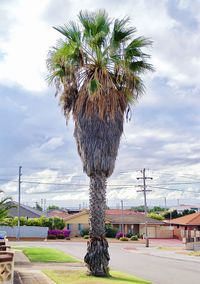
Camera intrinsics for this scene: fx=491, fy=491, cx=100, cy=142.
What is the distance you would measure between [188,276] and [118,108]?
29.2ft

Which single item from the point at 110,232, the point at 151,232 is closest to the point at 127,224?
the point at 151,232

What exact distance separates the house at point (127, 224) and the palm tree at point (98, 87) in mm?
55779

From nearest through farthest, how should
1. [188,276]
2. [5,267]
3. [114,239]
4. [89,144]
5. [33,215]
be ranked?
[5,267]
[89,144]
[188,276]
[114,239]
[33,215]

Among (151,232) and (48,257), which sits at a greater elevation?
(151,232)

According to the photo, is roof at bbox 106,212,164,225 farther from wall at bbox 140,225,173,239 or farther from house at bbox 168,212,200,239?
house at bbox 168,212,200,239

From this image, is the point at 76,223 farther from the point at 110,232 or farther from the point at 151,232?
the point at 151,232

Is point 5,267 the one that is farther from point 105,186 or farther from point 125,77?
point 125,77

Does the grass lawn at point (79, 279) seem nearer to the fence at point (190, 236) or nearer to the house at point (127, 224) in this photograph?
the fence at point (190, 236)

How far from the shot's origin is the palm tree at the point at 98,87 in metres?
18.2

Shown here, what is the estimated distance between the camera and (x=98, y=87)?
17.8m

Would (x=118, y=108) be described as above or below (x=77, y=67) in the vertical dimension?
below

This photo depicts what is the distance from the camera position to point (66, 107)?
19422 millimetres

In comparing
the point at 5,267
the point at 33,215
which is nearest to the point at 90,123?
the point at 5,267

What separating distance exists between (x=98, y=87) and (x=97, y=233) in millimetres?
5329
